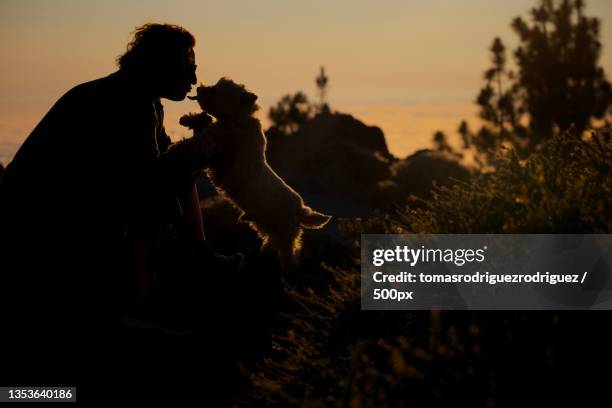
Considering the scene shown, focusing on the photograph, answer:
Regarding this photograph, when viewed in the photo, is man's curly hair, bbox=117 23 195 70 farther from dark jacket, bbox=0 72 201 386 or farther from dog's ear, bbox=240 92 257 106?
dog's ear, bbox=240 92 257 106

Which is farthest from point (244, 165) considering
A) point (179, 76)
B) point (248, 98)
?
point (179, 76)

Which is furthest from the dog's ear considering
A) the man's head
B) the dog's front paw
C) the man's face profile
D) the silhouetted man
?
the silhouetted man

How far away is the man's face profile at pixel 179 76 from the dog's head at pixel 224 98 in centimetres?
140

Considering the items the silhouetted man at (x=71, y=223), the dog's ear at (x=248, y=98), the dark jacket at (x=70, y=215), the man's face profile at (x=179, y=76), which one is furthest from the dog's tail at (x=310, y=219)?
the dark jacket at (x=70, y=215)

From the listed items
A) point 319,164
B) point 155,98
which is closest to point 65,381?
point 155,98

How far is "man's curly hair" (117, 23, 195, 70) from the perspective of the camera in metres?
6.11

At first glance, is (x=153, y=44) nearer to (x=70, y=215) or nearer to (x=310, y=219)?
(x=70, y=215)

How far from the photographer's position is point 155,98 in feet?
20.3

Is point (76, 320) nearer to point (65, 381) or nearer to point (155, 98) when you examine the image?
point (65, 381)

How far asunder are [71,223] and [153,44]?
1.56 meters

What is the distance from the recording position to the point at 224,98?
8.05 m

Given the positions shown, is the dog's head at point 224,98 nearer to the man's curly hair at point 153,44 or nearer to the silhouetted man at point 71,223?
the man's curly hair at point 153,44

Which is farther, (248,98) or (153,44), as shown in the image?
(248,98)

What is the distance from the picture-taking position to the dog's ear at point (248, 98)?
317 inches
